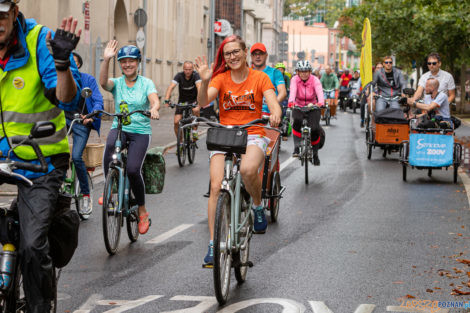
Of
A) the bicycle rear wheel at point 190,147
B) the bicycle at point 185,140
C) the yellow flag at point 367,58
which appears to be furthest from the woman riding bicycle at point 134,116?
the yellow flag at point 367,58

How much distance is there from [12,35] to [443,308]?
350cm

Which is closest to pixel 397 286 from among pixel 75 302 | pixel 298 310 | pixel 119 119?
pixel 298 310

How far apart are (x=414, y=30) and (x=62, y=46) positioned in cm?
4062

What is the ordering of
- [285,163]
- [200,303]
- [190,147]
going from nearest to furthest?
[200,303]
[190,147]
[285,163]

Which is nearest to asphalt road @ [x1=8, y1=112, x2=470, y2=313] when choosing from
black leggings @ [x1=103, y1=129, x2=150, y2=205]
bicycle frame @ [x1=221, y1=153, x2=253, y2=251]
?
bicycle frame @ [x1=221, y1=153, x2=253, y2=251]

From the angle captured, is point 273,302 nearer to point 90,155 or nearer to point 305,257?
point 305,257

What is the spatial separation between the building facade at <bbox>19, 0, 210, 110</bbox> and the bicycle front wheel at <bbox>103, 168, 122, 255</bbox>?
10.9 metres

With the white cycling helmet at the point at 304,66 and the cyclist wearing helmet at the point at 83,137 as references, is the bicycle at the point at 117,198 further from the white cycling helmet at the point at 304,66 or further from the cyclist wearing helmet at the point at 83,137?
the white cycling helmet at the point at 304,66

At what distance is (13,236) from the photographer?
4.36m

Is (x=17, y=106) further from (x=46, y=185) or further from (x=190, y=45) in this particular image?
(x=190, y=45)

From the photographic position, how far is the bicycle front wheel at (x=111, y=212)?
7707 mm

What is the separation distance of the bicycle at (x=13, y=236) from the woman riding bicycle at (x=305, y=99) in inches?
406

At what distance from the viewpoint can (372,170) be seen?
52.2 feet

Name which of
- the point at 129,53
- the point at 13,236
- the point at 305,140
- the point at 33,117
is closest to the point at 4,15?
the point at 33,117
